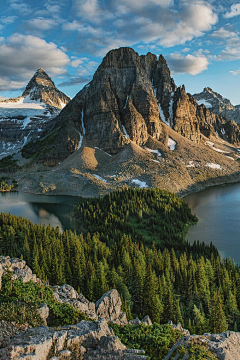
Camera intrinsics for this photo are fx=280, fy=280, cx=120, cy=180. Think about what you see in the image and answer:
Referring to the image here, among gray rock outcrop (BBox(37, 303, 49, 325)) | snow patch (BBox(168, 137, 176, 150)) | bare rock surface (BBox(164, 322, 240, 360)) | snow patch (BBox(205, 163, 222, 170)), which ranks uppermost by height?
snow patch (BBox(168, 137, 176, 150))

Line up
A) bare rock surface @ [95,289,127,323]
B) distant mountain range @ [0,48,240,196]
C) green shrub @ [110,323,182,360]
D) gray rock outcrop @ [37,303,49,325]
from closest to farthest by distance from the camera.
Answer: green shrub @ [110,323,182,360], gray rock outcrop @ [37,303,49,325], bare rock surface @ [95,289,127,323], distant mountain range @ [0,48,240,196]

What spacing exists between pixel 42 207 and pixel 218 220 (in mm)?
61745

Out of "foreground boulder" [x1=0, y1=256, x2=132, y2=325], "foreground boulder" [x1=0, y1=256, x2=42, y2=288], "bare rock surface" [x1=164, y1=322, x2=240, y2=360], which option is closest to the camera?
"bare rock surface" [x1=164, y1=322, x2=240, y2=360]

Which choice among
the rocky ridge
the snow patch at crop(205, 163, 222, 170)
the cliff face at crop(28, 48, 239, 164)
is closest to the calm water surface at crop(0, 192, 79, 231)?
the cliff face at crop(28, 48, 239, 164)

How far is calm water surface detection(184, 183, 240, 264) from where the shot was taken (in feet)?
205

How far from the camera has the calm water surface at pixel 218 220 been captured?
205 feet

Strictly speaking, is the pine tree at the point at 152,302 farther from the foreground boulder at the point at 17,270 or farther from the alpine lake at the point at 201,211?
the alpine lake at the point at 201,211

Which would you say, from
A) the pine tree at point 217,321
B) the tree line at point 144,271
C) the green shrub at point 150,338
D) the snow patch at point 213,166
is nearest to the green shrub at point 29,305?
the green shrub at point 150,338

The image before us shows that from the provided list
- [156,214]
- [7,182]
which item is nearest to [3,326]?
[156,214]

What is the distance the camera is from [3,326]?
49.6ft

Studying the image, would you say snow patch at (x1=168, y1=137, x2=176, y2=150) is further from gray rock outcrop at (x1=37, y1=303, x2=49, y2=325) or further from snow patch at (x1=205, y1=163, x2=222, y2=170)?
gray rock outcrop at (x1=37, y1=303, x2=49, y2=325)

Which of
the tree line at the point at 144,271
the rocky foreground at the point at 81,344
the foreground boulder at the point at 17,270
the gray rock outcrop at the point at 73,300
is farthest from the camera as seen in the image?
the tree line at the point at 144,271

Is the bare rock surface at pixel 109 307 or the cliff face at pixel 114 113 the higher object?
the cliff face at pixel 114 113

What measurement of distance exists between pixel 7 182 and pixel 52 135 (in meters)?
43.5
